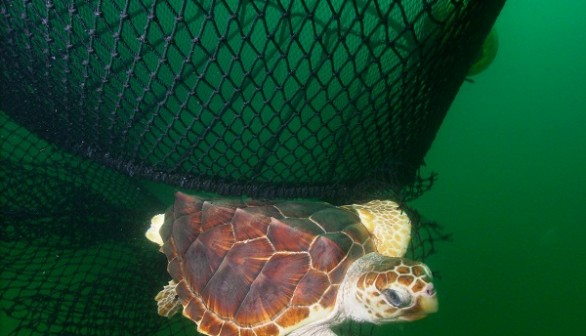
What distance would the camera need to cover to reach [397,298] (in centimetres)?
127

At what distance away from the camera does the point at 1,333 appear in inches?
106

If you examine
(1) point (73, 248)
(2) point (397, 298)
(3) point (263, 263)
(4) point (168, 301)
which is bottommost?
(1) point (73, 248)

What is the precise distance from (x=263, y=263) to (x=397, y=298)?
526 mm

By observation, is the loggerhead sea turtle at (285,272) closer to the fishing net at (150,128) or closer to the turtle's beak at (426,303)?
the turtle's beak at (426,303)

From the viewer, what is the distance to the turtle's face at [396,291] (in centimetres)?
121

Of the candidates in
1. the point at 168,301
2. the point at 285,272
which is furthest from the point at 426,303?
the point at 168,301

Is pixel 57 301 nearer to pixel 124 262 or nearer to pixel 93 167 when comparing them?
pixel 124 262

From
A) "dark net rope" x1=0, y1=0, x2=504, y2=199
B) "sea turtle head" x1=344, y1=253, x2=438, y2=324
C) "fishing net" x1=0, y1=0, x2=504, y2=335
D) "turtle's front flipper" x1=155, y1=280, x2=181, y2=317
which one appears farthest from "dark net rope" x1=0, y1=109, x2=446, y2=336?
"sea turtle head" x1=344, y1=253, x2=438, y2=324

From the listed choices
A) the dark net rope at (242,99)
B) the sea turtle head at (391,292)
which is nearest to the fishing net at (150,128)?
the dark net rope at (242,99)

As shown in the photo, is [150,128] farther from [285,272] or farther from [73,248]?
[73,248]

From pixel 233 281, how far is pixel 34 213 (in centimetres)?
134

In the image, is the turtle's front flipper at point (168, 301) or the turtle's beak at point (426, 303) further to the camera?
the turtle's front flipper at point (168, 301)

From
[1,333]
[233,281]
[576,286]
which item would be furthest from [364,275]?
[576,286]

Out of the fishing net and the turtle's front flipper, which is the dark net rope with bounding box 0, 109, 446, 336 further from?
the turtle's front flipper
